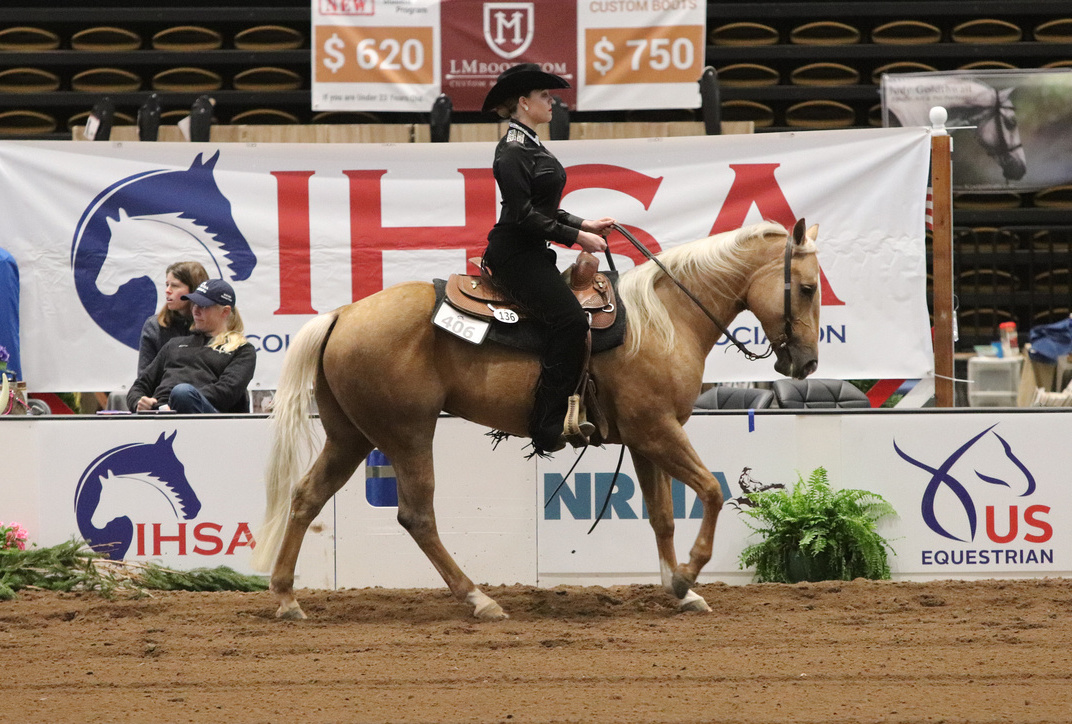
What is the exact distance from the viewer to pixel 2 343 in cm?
812

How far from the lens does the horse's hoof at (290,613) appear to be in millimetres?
5684

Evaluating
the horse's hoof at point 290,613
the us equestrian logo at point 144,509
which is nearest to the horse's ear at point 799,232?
the horse's hoof at point 290,613

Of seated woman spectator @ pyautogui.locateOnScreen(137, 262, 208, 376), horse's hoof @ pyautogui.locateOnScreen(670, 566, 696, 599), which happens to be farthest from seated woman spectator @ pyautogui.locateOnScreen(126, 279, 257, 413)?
horse's hoof @ pyautogui.locateOnScreen(670, 566, 696, 599)

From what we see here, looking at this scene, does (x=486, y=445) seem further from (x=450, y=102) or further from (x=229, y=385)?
(x=450, y=102)

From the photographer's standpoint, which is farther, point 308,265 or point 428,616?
point 308,265

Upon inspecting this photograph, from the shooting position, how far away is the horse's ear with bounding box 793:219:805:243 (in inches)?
222

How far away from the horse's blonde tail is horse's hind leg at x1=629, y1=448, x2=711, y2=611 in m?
1.60

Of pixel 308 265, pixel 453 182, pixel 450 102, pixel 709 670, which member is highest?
pixel 450 102

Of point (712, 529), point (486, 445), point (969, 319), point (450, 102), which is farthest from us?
point (969, 319)

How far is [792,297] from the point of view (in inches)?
225

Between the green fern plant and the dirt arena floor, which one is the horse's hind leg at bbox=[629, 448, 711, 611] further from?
the green fern plant

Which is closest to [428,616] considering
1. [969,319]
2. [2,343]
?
[2,343]

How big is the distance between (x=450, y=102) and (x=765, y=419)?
3.97 metres

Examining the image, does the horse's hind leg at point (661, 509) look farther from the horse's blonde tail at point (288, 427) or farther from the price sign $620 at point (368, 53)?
the price sign $620 at point (368, 53)
